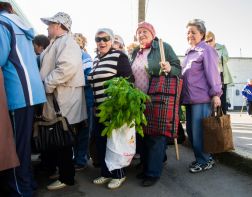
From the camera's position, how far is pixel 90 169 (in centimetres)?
477

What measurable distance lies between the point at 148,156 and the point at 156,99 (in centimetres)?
71

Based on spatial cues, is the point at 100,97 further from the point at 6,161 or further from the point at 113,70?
the point at 6,161

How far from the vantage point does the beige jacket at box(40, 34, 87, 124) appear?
12.0ft

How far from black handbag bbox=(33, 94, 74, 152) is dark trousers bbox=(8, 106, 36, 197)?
0.88ft

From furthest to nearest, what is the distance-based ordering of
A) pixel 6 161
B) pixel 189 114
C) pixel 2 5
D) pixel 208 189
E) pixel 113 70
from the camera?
pixel 189 114, pixel 113 70, pixel 208 189, pixel 2 5, pixel 6 161

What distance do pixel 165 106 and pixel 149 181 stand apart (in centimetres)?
92

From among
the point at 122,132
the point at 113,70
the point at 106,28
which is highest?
the point at 106,28

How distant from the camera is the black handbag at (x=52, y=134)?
3520mm

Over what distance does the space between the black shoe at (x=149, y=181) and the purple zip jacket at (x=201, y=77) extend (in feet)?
3.59

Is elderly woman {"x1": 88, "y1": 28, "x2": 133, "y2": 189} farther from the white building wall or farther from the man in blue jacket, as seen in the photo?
the white building wall

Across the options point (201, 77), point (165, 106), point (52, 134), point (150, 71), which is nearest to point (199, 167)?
point (165, 106)

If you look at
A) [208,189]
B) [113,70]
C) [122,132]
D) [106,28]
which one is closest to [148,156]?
[122,132]

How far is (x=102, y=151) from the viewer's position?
13.4 feet

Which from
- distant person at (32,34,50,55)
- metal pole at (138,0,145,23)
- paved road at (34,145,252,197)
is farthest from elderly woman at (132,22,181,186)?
metal pole at (138,0,145,23)
